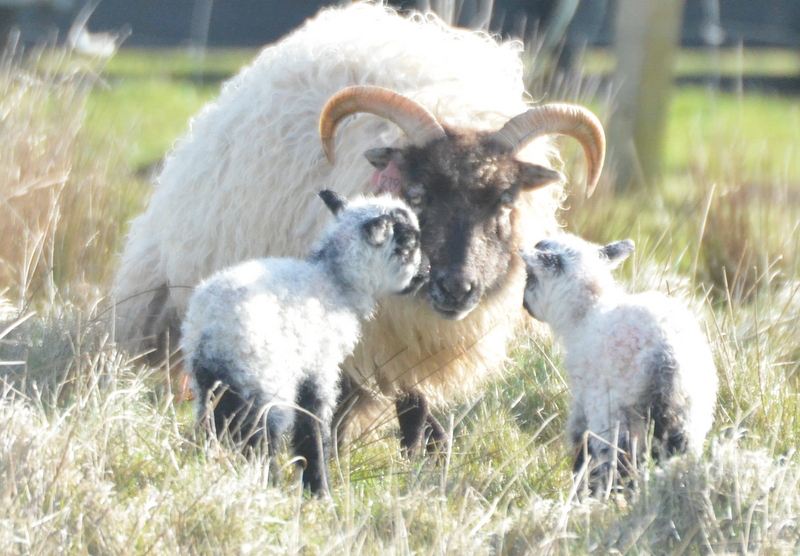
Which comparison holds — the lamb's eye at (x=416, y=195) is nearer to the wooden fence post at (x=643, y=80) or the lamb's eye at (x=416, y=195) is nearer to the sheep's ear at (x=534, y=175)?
the sheep's ear at (x=534, y=175)

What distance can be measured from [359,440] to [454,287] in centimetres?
67

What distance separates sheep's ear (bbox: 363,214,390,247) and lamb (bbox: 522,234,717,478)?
1.55 ft

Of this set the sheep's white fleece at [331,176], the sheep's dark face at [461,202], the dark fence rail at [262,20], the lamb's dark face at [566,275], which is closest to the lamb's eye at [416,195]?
the sheep's dark face at [461,202]

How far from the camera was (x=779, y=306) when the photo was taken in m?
4.90

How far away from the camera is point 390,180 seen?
3.70 metres

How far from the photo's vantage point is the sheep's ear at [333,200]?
321 centimetres

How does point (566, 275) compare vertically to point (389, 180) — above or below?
below

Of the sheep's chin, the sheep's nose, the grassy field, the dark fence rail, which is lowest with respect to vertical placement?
the grassy field

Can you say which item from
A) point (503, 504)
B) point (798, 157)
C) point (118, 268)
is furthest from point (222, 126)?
point (798, 157)

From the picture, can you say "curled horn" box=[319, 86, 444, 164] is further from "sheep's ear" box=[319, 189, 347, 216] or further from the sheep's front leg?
the sheep's front leg

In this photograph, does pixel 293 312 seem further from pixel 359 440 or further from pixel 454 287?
pixel 359 440

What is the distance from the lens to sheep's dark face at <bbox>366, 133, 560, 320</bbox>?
3.52 metres

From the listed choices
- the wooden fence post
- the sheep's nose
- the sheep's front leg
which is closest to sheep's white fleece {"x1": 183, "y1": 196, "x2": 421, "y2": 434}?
Answer: the sheep's nose

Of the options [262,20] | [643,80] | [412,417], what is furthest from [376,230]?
[262,20]
